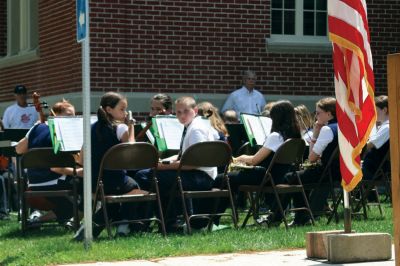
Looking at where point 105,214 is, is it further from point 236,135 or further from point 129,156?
point 236,135

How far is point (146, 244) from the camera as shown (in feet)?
31.2

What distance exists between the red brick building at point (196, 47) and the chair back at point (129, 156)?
6.37 meters

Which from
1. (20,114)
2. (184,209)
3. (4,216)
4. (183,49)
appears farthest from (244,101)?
(184,209)

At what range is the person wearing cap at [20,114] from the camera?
17234mm

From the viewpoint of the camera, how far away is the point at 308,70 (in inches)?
723

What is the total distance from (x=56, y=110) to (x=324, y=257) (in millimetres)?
4682

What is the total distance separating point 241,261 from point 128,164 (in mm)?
2335

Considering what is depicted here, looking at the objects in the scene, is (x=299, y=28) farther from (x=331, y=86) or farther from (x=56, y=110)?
(x=56, y=110)

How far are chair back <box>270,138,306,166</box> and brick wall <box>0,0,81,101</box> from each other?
21.3ft

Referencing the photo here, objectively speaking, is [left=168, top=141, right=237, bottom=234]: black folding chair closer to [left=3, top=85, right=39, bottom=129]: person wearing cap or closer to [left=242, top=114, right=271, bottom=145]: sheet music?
[left=242, top=114, right=271, bottom=145]: sheet music

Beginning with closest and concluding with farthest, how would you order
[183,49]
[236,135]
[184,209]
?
[184,209] < [236,135] < [183,49]

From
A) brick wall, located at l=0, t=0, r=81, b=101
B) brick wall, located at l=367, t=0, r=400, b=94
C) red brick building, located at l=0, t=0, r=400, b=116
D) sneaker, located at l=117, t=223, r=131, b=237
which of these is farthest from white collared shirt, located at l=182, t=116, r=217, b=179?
brick wall, located at l=367, t=0, r=400, b=94

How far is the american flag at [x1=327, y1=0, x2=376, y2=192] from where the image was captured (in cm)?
864

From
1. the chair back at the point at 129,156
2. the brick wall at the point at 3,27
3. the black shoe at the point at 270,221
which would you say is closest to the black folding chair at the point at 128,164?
the chair back at the point at 129,156
